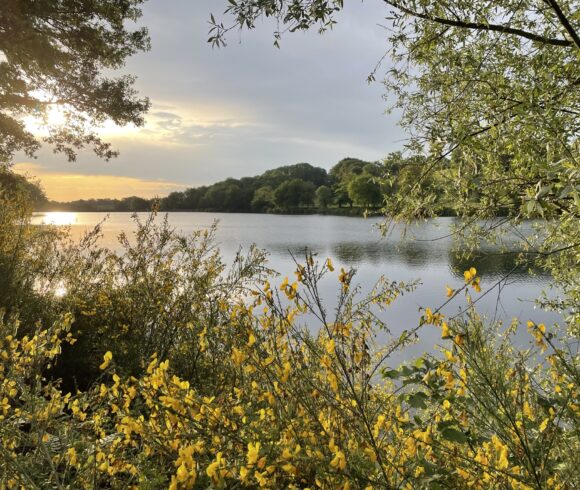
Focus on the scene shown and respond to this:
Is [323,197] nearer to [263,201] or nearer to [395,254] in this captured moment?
[263,201]

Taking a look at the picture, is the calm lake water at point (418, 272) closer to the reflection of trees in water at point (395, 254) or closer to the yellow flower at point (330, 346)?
the reflection of trees in water at point (395, 254)

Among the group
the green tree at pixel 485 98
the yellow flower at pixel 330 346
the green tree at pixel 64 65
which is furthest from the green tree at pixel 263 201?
the yellow flower at pixel 330 346

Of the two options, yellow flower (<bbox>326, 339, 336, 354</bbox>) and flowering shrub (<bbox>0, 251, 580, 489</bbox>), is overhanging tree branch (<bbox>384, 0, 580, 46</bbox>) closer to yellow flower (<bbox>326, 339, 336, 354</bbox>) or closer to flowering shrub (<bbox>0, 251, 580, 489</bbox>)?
flowering shrub (<bbox>0, 251, 580, 489</bbox>)

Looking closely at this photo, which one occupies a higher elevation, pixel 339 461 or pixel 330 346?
pixel 330 346

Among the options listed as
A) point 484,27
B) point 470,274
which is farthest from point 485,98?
point 470,274

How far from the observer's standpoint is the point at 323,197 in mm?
76625

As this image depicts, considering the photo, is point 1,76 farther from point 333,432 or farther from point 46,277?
point 333,432

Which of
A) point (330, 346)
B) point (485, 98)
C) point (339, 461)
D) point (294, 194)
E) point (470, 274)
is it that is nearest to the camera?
point (339, 461)

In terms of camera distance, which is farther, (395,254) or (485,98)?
(395,254)

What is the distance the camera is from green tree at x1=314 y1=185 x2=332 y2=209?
76.6 meters

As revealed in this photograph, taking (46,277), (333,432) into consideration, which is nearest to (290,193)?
(46,277)

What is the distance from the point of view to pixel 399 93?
586cm

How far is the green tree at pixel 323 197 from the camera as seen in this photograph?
251 feet

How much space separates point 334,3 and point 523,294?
1275cm
